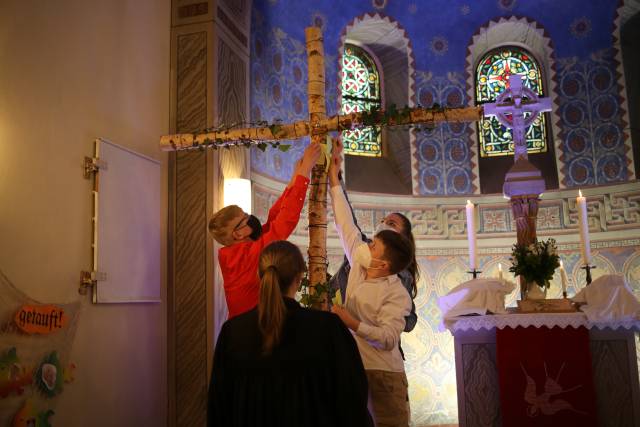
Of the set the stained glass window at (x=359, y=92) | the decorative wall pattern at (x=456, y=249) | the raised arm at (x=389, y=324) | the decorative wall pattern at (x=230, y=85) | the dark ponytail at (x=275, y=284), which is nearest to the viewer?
the dark ponytail at (x=275, y=284)

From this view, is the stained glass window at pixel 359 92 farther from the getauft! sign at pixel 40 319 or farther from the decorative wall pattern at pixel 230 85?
the getauft! sign at pixel 40 319

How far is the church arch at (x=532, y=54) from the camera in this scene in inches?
364

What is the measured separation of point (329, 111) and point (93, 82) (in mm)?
4644

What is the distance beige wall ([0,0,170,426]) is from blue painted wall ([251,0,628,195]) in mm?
3385

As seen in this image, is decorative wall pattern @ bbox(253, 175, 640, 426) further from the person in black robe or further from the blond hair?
the person in black robe

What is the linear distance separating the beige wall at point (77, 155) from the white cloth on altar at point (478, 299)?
2.33 meters

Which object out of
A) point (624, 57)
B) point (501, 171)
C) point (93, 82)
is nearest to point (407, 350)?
point (501, 171)

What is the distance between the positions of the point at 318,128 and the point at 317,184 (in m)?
0.39

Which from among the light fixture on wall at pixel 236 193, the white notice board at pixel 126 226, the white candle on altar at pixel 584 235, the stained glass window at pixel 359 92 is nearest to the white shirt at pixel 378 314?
the white notice board at pixel 126 226

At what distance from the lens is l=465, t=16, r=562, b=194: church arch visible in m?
9.23

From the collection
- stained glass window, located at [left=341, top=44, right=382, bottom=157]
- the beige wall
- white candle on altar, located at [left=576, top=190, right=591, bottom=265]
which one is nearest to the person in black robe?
the beige wall

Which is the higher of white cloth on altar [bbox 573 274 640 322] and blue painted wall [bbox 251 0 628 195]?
blue painted wall [bbox 251 0 628 195]

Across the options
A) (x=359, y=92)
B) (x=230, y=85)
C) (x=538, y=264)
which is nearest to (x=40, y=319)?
(x=230, y=85)

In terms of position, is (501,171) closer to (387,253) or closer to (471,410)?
(471,410)
